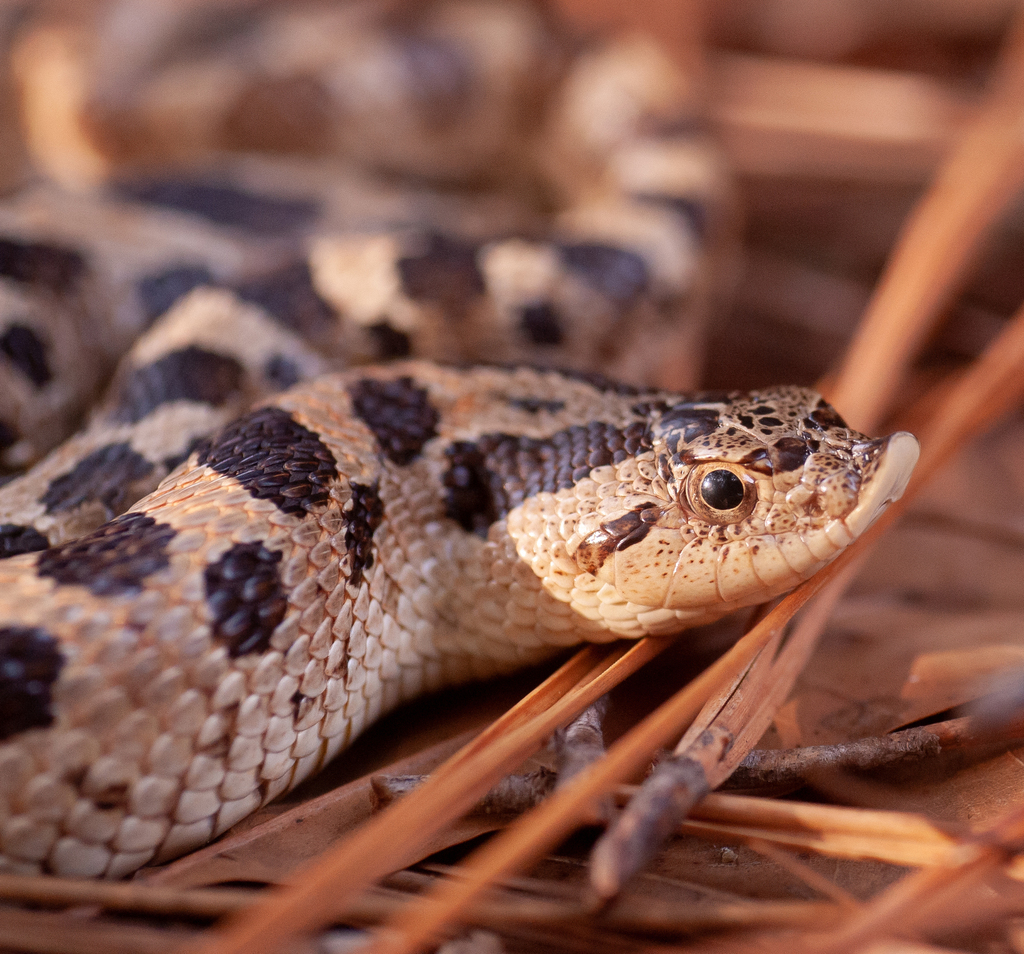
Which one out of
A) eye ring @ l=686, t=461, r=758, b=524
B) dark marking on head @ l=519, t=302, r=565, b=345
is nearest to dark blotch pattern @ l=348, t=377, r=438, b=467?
eye ring @ l=686, t=461, r=758, b=524

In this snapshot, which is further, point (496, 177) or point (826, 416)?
point (496, 177)

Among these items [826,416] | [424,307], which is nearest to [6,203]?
[424,307]

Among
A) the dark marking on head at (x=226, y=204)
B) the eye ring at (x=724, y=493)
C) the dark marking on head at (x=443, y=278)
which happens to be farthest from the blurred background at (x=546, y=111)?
the eye ring at (x=724, y=493)

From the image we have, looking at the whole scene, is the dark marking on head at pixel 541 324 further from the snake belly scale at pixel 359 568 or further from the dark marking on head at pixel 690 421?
the dark marking on head at pixel 690 421

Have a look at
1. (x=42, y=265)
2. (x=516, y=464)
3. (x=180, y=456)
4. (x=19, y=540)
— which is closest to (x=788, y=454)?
(x=516, y=464)

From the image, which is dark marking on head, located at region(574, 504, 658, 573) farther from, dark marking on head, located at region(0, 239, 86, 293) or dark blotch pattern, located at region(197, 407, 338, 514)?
dark marking on head, located at region(0, 239, 86, 293)

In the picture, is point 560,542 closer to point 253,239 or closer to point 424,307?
point 424,307

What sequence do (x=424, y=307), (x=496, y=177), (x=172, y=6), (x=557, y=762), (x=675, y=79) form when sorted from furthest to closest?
(x=172, y=6), (x=496, y=177), (x=675, y=79), (x=424, y=307), (x=557, y=762)
